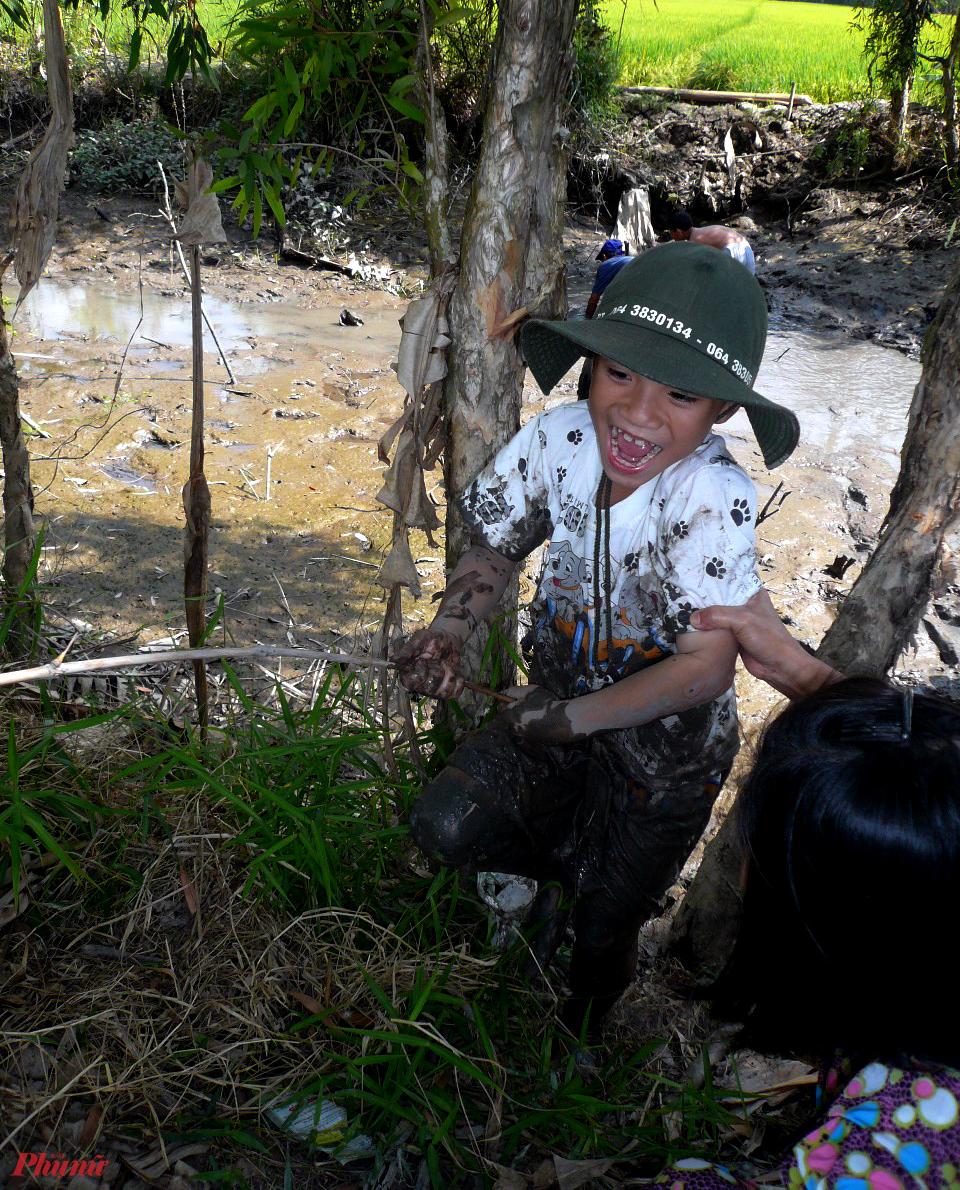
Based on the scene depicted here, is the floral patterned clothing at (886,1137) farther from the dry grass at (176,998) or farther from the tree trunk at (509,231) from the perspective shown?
the tree trunk at (509,231)

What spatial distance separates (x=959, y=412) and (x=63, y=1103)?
2142 mm

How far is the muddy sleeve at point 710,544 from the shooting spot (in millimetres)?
1664

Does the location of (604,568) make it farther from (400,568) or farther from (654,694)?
(400,568)

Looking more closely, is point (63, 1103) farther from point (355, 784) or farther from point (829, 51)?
point (829, 51)

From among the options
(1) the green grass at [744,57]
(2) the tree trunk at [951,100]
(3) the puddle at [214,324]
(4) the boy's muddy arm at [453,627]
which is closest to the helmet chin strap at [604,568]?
(4) the boy's muddy arm at [453,627]

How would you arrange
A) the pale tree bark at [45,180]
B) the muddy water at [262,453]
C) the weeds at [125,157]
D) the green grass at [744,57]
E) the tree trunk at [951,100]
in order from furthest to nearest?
the green grass at [744,57], the weeds at [125,157], the tree trunk at [951,100], the muddy water at [262,453], the pale tree bark at [45,180]

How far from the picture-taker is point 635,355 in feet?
5.37

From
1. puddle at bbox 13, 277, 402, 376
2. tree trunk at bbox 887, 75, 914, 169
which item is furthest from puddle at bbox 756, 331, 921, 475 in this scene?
tree trunk at bbox 887, 75, 914, 169

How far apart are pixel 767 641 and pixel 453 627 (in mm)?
629

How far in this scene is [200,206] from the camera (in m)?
2.01

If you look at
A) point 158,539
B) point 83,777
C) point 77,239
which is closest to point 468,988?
point 83,777

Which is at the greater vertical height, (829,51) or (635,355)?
(829,51)

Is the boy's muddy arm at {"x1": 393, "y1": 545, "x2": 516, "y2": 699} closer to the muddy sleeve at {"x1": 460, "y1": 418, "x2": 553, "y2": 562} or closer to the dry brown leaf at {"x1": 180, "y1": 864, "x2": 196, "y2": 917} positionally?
the muddy sleeve at {"x1": 460, "y1": 418, "x2": 553, "y2": 562}

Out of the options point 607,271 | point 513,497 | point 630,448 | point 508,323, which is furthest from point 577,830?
point 607,271
